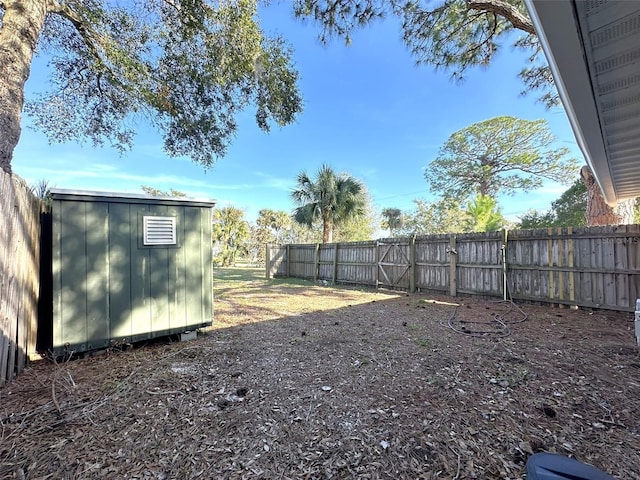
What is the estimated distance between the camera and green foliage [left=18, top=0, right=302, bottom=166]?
4.61 m

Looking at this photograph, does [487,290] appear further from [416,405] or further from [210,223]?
[210,223]

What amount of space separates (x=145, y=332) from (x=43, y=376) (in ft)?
2.70

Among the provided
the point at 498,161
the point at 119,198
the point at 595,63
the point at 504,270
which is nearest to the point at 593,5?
the point at 595,63

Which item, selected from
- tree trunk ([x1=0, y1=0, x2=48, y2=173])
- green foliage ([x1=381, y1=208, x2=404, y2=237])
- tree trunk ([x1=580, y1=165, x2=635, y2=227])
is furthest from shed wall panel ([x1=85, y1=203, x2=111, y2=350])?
green foliage ([x1=381, y1=208, x2=404, y2=237])

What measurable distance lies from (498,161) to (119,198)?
23415 millimetres

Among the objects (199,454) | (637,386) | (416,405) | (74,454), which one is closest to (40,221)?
(74,454)

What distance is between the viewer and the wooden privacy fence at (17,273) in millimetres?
1989

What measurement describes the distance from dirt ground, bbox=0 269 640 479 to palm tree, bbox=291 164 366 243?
879cm

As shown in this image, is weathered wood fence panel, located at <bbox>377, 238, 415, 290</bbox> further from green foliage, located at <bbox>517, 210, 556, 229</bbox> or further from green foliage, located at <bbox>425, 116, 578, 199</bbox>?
green foliage, located at <bbox>425, 116, 578, 199</bbox>

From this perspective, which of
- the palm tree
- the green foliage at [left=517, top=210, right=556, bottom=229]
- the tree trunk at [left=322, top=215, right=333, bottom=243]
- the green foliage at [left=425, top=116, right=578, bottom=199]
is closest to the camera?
the palm tree

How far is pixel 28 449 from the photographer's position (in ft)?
4.69

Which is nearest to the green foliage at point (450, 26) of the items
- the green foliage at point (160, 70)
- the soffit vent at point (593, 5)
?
the green foliage at point (160, 70)

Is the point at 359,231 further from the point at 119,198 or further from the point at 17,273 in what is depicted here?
the point at 17,273

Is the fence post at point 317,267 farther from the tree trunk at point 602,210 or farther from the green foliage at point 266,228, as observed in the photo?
the green foliage at point 266,228
